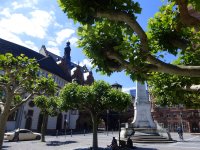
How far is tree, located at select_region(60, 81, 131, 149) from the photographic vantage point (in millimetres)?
18266

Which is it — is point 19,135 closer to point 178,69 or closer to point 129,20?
point 129,20

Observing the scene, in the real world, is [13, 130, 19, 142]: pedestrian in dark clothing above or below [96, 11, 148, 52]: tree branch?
below

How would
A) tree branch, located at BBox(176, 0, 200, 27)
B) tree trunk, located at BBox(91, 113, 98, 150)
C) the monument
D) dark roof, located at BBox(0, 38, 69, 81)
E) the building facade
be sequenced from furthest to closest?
dark roof, located at BBox(0, 38, 69, 81)
the building facade
the monument
tree trunk, located at BBox(91, 113, 98, 150)
tree branch, located at BBox(176, 0, 200, 27)

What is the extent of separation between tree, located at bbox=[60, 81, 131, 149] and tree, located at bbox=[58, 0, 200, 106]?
10.2 m

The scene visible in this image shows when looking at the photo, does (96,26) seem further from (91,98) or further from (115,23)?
(91,98)

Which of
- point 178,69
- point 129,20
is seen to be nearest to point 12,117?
point 129,20

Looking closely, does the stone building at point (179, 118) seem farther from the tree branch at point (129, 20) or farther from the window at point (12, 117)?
the tree branch at point (129, 20)

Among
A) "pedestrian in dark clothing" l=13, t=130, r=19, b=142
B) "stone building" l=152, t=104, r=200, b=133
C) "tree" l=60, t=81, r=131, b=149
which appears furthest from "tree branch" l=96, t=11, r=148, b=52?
"stone building" l=152, t=104, r=200, b=133

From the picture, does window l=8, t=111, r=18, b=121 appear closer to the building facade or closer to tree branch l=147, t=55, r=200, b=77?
the building facade

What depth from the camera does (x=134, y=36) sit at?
7.14 meters

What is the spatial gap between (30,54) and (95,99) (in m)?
33.3

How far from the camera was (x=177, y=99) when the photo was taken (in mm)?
10180

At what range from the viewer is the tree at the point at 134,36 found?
5.52 meters

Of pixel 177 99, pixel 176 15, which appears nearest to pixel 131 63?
pixel 176 15
